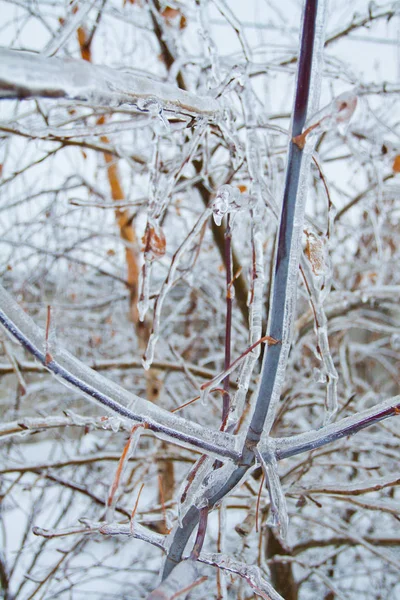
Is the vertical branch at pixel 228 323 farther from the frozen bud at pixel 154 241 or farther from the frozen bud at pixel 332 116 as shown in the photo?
the frozen bud at pixel 332 116

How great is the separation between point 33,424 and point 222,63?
134 centimetres

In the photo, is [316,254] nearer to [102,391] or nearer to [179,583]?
[102,391]

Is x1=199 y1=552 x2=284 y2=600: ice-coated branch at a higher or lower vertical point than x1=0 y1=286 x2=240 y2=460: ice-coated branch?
lower

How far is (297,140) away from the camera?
0.52 meters

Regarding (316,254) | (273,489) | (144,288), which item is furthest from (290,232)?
(144,288)

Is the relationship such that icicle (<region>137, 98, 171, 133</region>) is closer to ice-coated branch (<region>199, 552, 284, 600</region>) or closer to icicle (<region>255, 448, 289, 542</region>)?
icicle (<region>255, 448, 289, 542</region>)

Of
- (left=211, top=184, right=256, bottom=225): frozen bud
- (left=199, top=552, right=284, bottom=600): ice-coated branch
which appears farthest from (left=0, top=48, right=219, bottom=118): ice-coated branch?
(left=199, top=552, right=284, bottom=600): ice-coated branch

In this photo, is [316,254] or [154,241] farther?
[154,241]

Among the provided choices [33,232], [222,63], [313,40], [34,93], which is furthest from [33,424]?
[33,232]

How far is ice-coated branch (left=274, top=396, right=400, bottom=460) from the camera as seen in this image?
24.2 inches

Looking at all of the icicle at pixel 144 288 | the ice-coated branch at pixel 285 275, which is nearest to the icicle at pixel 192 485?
the ice-coated branch at pixel 285 275

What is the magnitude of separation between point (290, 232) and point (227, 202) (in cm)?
25

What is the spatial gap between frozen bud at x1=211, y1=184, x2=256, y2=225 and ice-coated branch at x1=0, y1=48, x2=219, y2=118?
17cm

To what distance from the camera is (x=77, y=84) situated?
1.49ft
